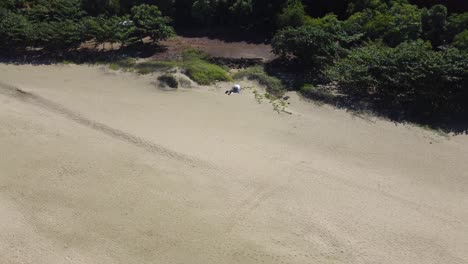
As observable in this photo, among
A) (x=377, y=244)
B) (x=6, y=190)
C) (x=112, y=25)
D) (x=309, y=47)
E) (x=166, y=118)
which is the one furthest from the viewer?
(x=112, y=25)

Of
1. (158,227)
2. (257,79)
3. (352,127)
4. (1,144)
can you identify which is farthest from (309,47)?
(1,144)

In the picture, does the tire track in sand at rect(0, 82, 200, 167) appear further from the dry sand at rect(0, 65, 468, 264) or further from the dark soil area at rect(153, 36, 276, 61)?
the dark soil area at rect(153, 36, 276, 61)

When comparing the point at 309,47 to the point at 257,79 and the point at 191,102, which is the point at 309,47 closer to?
the point at 257,79

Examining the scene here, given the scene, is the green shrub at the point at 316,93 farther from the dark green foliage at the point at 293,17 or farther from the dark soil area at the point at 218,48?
the dark green foliage at the point at 293,17

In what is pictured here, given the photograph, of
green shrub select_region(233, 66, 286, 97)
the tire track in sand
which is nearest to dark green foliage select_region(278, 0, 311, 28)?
green shrub select_region(233, 66, 286, 97)

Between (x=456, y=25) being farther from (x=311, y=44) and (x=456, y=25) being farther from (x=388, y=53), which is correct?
(x=311, y=44)

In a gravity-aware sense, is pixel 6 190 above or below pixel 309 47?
below
